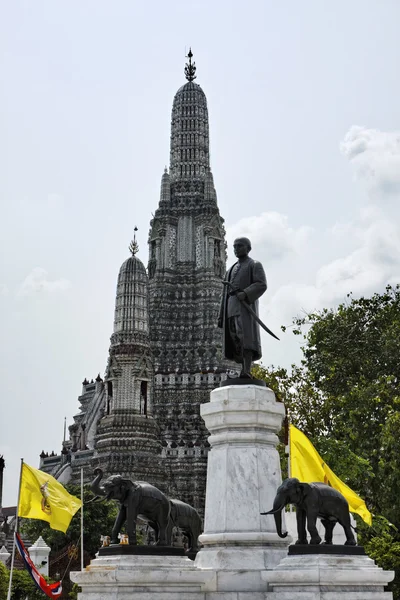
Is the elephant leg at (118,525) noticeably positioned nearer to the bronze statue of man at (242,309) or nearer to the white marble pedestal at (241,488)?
the white marble pedestal at (241,488)

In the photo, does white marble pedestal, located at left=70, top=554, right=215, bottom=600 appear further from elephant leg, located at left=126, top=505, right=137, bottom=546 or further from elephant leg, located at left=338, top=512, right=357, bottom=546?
elephant leg, located at left=338, top=512, right=357, bottom=546

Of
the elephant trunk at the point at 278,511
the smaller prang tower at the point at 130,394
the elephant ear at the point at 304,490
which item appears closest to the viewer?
the elephant trunk at the point at 278,511

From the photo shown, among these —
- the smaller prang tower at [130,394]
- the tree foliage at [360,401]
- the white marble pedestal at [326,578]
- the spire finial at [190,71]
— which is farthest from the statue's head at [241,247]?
the spire finial at [190,71]

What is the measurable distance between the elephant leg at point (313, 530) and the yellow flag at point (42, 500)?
296 inches

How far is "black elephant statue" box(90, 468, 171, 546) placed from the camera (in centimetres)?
1240

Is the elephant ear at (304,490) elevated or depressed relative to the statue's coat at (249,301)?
depressed

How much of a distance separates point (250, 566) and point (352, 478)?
18.3 metres

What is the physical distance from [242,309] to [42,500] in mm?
7348

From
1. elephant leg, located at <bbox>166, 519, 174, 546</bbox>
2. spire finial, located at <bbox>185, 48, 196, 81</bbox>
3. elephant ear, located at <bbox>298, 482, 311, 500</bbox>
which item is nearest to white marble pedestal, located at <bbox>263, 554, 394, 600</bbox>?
elephant ear, located at <bbox>298, 482, 311, 500</bbox>

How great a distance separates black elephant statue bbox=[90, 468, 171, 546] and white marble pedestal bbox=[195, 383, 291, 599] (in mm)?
712

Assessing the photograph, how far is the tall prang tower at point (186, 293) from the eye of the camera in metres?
62.8

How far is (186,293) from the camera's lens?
71250mm

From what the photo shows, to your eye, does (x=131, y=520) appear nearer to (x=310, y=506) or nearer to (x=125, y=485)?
(x=125, y=485)

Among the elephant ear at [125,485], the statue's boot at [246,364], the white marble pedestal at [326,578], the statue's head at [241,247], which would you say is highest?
the statue's head at [241,247]
